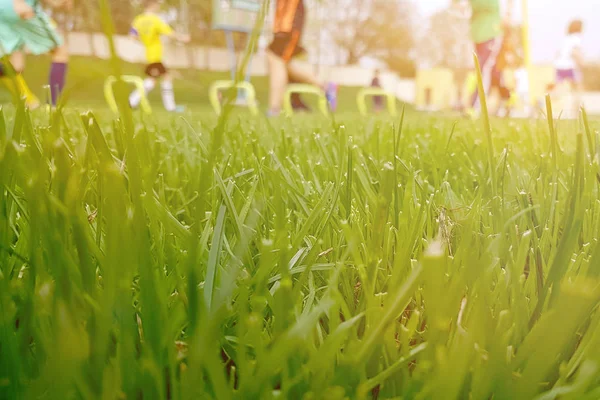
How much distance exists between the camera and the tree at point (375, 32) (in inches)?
1260

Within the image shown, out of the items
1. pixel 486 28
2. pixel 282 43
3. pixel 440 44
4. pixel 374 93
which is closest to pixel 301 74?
pixel 282 43

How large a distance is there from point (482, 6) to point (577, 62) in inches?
188

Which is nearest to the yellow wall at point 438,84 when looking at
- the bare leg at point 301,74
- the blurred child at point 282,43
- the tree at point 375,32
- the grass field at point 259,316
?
the tree at point 375,32

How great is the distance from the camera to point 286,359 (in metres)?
0.32

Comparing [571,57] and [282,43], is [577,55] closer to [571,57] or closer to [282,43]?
[571,57]

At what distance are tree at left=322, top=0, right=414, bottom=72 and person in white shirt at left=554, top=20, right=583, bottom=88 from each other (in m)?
Result: 22.9

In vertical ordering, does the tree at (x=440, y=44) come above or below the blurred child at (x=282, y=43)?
above

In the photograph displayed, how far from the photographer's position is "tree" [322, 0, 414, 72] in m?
32.0

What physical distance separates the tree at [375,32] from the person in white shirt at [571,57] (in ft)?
75.2

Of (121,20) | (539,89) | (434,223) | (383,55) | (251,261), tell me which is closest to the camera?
(251,261)

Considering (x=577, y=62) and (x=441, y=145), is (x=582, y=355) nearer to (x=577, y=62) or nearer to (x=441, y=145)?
(x=441, y=145)

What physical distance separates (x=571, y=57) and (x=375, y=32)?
25070 mm

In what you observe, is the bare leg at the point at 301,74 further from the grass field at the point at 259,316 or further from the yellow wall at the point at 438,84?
the yellow wall at the point at 438,84

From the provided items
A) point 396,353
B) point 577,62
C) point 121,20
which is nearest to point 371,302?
point 396,353
